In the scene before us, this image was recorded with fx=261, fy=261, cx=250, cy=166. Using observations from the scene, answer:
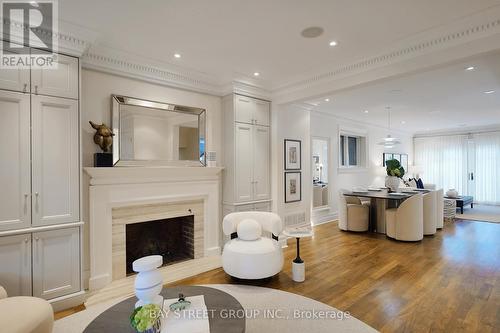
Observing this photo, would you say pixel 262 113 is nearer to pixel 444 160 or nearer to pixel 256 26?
pixel 256 26

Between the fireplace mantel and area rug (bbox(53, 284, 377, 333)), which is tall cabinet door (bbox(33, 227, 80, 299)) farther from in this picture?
the fireplace mantel

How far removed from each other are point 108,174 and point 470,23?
14.1 ft

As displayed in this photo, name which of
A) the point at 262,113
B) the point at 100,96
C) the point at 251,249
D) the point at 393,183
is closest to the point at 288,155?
the point at 262,113

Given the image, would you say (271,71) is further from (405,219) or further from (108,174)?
(405,219)

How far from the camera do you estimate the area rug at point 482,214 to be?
6996 mm

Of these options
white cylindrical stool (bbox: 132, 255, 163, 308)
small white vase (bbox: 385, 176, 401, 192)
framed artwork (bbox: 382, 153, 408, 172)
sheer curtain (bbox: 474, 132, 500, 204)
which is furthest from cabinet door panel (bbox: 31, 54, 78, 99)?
sheer curtain (bbox: 474, 132, 500, 204)

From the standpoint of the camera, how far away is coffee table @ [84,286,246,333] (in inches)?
64.6

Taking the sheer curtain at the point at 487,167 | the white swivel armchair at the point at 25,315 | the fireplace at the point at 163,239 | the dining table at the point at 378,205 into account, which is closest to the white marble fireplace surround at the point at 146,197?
the fireplace at the point at 163,239

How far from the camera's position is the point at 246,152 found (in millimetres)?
4453

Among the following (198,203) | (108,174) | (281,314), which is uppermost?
(108,174)

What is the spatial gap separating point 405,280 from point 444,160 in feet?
29.4

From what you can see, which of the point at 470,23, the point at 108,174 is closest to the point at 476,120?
the point at 470,23

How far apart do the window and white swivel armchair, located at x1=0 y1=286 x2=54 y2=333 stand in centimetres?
676

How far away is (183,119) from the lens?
4.08 meters
